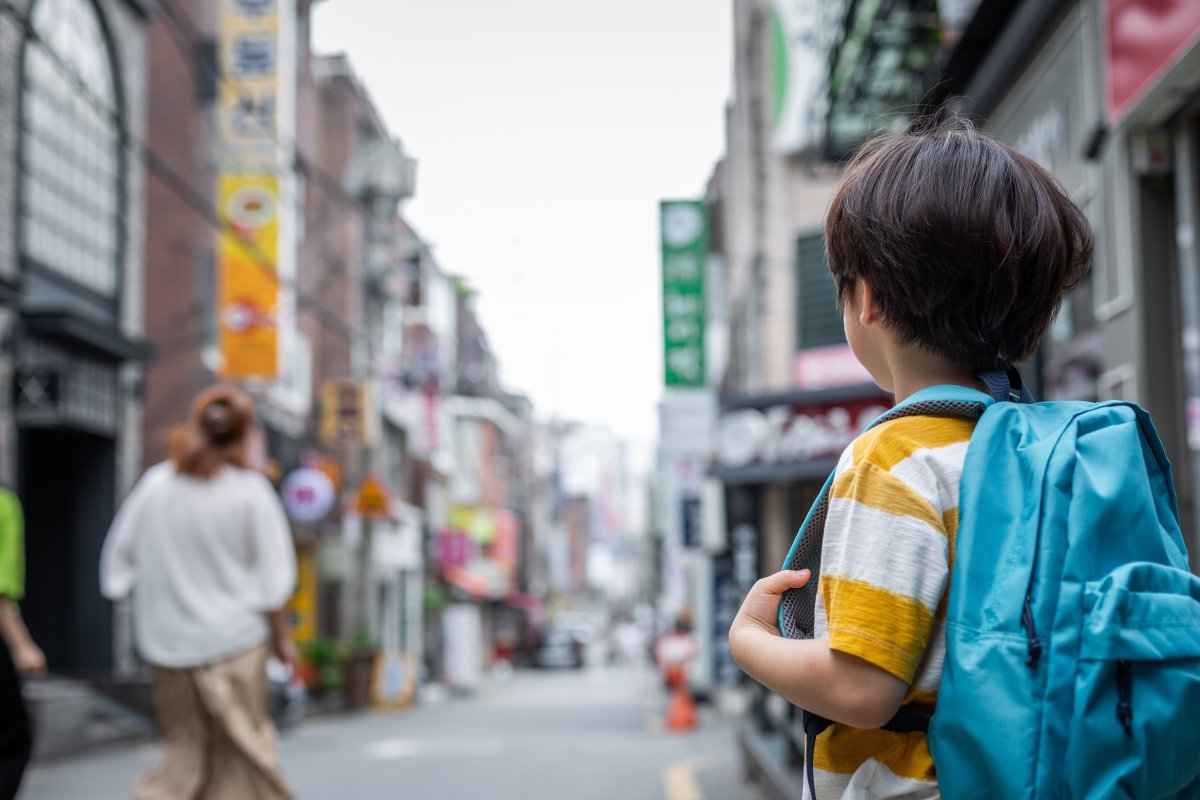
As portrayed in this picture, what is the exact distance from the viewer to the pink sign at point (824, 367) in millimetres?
21627

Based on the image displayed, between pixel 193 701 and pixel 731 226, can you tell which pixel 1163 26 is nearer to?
pixel 193 701

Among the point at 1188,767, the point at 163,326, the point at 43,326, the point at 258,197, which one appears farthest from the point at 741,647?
the point at 163,326

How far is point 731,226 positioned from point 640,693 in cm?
936

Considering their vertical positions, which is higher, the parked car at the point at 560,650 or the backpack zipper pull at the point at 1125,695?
the backpack zipper pull at the point at 1125,695

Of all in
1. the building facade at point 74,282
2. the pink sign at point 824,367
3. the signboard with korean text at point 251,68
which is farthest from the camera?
the pink sign at point 824,367

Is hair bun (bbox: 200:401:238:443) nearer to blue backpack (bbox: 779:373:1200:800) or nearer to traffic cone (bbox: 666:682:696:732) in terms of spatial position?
blue backpack (bbox: 779:373:1200:800)

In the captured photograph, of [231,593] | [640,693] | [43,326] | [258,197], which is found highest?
[258,197]

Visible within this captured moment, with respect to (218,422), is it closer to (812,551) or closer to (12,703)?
(12,703)

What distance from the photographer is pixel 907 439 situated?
5.40 feet

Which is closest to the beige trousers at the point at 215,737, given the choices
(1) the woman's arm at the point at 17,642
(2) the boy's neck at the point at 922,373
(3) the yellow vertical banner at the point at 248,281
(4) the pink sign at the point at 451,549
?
(1) the woman's arm at the point at 17,642

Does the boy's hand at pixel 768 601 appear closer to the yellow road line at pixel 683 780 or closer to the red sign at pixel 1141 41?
the red sign at pixel 1141 41

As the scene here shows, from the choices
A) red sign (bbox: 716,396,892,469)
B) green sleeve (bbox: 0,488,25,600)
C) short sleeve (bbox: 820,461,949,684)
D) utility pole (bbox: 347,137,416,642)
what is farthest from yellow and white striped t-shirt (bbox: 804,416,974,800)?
utility pole (bbox: 347,137,416,642)

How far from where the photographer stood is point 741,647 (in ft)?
5.67

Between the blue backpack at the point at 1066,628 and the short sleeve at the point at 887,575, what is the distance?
30 millimetres
